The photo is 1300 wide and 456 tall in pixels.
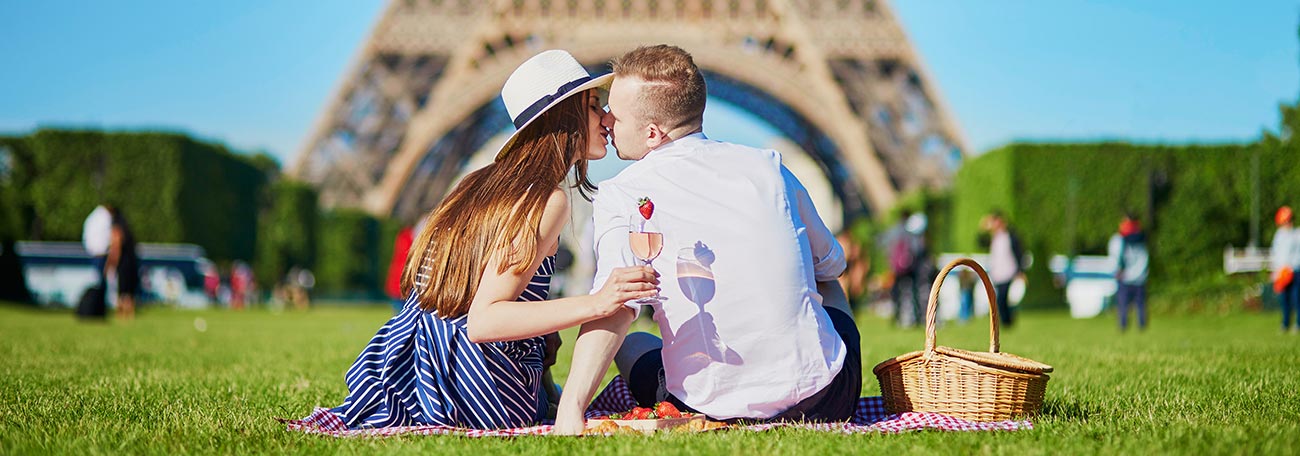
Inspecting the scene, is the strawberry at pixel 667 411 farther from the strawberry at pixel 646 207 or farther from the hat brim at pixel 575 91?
the hat brim at pixel 575 91

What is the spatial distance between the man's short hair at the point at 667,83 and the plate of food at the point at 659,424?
27.1 inches

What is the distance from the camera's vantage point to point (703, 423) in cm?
275

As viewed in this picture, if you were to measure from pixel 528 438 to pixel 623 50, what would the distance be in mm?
22297

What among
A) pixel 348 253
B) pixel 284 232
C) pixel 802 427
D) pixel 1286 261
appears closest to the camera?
pixel 802 427

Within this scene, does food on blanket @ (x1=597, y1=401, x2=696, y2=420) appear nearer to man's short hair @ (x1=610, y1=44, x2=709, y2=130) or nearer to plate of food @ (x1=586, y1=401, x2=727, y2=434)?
plate of food @ (x1=586, y1=401, x2=727, y2=434)

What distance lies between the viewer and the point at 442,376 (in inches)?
113

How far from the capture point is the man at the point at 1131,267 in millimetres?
10117

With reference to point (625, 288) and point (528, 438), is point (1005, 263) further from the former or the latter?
point (625, 288)

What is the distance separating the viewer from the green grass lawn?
258 cm

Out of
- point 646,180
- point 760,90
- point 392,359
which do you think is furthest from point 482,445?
point 760,90

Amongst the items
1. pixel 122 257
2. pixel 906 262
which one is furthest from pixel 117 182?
pixel 906 262

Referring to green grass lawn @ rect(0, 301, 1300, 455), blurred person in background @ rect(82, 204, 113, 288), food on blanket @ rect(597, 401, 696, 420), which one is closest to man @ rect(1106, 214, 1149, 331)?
green grass lawn @ rect(0, 301, 1300, 455)

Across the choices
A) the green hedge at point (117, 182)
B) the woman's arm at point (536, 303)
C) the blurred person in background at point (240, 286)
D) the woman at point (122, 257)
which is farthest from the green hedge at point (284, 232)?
the woman's arm at point (536, 303)

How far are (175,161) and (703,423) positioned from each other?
78.9ft
